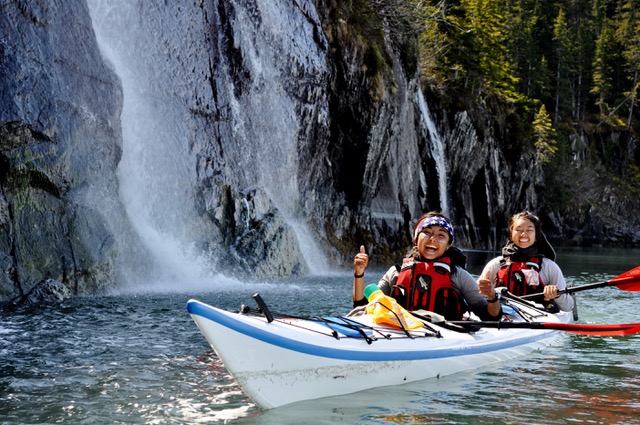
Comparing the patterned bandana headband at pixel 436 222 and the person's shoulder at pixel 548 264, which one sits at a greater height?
the patterned bandana headband at pixel 436 222

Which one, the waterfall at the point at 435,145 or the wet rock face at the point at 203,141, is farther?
the waterfall at the point at 435,145

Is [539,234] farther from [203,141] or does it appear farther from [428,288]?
[203,141]

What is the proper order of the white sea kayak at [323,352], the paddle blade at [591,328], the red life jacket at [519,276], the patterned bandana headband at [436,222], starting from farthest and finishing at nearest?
the red life jacket at [519,276]
the patterned bandana headband at [436,222]
the paddle blade at [591,328]
the white sea kayak at [323,352]

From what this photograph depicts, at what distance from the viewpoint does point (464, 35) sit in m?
43.3

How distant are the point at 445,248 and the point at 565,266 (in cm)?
2550

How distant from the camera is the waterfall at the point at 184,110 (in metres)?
17.8

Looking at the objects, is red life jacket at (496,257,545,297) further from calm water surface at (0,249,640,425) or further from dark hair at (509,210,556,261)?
calm water surface at (0,249,640,425)

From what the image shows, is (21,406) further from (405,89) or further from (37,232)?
(405,89)

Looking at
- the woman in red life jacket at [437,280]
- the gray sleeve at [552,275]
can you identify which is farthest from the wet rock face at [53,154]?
the gray sleeve at [552,275]

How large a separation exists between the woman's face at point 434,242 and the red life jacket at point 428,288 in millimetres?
82

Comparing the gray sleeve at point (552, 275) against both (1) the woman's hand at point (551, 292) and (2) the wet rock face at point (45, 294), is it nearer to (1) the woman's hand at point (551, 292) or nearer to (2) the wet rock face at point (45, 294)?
(1) the woman's hand at point (551, 292)

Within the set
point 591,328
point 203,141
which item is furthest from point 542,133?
point 591,328

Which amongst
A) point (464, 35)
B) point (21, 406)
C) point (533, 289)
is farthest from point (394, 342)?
point (464, 35)

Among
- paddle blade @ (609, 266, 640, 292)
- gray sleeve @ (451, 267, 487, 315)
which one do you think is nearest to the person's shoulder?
paddle blade @ (609, 266, 640, 292)
